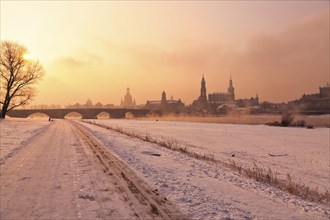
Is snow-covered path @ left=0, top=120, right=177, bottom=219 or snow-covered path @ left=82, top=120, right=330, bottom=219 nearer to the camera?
snow-covered path @ left=0, top=120, right=177, bottom=219

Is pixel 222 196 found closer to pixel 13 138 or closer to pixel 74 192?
pixel 74 192

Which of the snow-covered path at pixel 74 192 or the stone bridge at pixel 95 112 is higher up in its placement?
the stone bridge at pixel 95 112

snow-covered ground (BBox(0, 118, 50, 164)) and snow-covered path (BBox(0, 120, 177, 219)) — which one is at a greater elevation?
snow-covered ground (BBox(0, 118, 50, 164))

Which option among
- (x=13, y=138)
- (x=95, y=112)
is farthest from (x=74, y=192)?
(x=95, y=112)

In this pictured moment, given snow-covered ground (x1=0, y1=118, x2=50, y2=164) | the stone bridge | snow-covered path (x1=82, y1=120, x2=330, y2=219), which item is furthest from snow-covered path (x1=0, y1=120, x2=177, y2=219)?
the stone bridge

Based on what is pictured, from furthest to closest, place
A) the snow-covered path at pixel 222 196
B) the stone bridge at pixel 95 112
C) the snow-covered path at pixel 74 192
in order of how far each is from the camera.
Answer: the stone bridge at pixel 95 112 < the snow-covered path at pixel 222 196 < the snow-covered path at pixel 74 192

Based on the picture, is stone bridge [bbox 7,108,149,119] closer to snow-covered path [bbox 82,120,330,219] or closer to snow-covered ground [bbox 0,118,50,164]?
snow-covered ground [bbox 0,118,50,164]

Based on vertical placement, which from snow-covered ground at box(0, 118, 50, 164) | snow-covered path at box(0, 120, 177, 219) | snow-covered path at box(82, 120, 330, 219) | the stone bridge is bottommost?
snow-covered path at box(82, 120, 330, 219)

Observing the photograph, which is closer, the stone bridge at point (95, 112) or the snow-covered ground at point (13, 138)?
the snow-covered ground at point (13, 138)

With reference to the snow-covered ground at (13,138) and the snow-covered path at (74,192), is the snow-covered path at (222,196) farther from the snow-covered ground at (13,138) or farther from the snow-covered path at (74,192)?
the snow-covered ground at (13,138)

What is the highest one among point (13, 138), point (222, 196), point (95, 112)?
point (95, 112)

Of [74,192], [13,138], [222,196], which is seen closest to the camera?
[222,196]

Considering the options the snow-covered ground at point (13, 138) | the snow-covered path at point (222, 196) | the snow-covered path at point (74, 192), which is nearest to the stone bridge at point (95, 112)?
the snow-covered ground at point (13, 138)

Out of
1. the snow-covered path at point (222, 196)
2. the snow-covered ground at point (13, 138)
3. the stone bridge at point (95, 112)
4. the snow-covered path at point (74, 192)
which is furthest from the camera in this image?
the stone bridge at point (95, 112)
